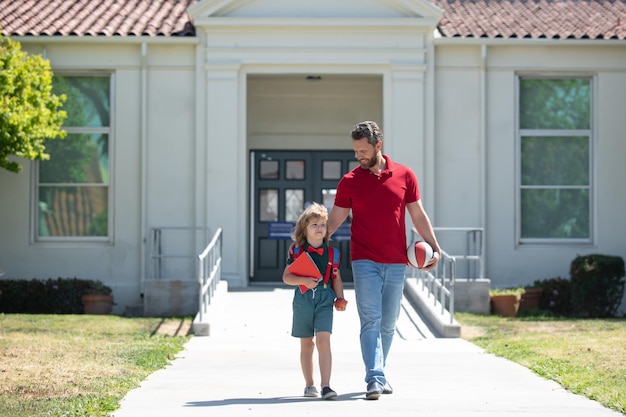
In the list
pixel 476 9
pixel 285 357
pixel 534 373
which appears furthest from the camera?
pixel 476 9

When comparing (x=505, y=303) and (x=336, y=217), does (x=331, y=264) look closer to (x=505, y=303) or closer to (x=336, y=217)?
(x=336, y=217)

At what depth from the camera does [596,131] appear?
16922mm

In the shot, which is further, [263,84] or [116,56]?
[263,84]

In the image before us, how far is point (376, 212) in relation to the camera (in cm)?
775

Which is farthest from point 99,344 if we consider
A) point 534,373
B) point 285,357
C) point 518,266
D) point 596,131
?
point 596,131

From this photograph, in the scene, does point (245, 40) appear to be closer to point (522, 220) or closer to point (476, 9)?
point (476, 9)

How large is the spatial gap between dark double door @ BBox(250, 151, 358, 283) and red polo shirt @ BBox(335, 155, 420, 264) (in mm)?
10985

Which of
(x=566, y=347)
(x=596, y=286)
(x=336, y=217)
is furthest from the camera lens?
(x=596, y=286)

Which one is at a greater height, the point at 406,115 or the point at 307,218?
the point at 406,115

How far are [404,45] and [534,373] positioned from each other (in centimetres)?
828

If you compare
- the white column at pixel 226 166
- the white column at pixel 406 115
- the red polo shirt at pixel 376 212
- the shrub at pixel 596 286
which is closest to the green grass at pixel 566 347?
the shrub at pixel 596 286

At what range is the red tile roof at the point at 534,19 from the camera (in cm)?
1673

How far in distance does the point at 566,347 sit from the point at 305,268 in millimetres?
4412

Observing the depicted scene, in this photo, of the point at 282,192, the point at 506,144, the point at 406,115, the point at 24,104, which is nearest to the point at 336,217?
the point at 24,104
